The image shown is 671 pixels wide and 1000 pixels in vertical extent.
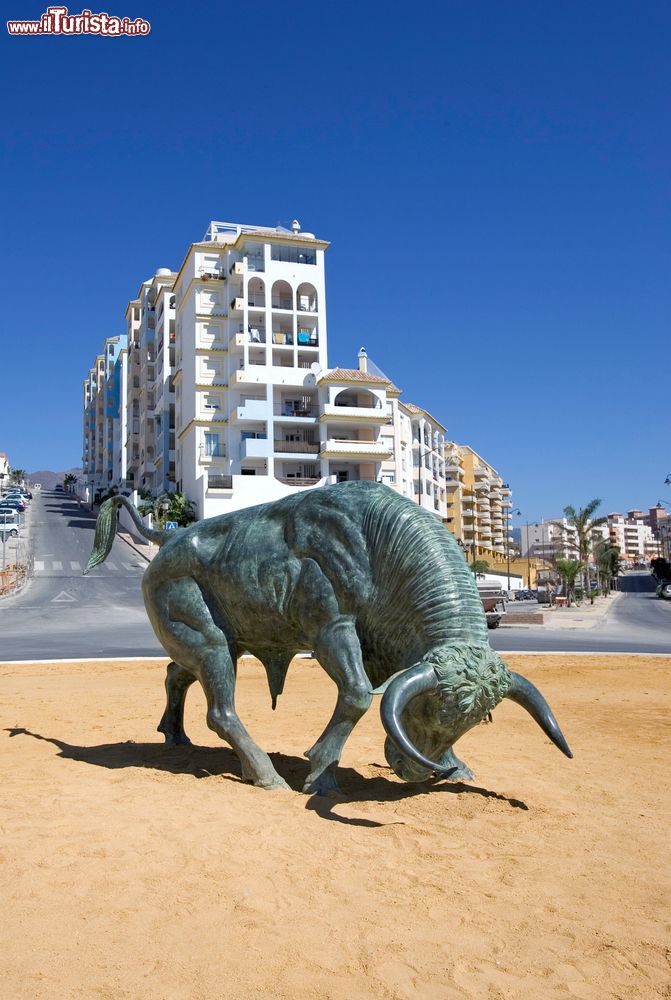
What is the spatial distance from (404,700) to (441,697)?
0.30m

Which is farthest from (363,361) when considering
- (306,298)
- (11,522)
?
(11,522)

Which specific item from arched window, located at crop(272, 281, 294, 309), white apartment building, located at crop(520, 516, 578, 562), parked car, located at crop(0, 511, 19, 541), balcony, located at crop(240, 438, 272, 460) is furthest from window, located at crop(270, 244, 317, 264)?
white apartment building, located at crop(520, 516, 578, 562)

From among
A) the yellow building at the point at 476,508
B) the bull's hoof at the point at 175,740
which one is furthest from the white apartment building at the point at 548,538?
the bull's hoof at the point at 175,740

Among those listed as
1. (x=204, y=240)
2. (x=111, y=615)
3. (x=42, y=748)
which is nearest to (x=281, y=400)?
(x=204, y=240)

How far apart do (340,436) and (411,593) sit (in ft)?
148

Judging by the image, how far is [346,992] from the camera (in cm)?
292

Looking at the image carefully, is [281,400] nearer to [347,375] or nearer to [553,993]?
[347,375]

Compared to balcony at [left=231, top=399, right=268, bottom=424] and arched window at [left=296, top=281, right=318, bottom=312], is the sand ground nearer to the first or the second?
balcony at [left=231, top=399, right=268, bottom=424]

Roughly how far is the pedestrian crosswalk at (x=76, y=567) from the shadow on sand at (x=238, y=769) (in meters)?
34.1

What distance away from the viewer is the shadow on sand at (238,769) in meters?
5.34

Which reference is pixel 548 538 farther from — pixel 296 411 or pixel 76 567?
pixel 76 567

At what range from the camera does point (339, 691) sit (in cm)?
513

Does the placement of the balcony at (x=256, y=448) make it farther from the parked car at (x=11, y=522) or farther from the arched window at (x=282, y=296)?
the parked car at (x=11, y=522)

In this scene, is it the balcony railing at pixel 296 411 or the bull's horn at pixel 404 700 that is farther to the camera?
the balcony railing at pixel 296 411
